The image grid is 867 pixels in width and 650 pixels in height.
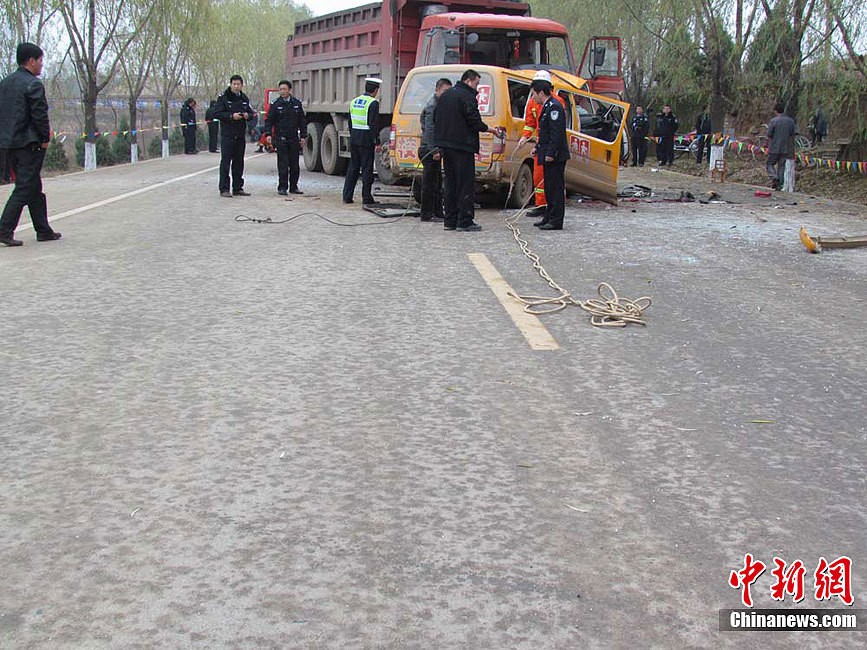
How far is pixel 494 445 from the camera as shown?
4.21 m

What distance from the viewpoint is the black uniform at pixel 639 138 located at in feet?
106

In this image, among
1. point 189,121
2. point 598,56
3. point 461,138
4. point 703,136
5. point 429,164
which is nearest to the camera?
point 461,138

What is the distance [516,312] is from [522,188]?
7.73m

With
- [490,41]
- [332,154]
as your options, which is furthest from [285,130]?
[332,154]

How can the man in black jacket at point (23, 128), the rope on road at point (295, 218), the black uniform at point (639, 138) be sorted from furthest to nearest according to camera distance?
the black uniform at point (639, 138)
the rope on road at point (295, 218)
the man in black jacket at point (23, 128)

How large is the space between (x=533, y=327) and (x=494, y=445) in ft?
7.81

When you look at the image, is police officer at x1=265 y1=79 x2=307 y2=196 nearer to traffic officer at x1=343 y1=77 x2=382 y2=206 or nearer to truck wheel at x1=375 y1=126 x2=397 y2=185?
traffic officer at x1=343 y1=77 x2=382 y2=206

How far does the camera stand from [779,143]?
68.0 ft

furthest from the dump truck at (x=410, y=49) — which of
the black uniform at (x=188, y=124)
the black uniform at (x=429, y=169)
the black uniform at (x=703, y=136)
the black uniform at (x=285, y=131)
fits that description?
the black uniform at (x=188, y=124)

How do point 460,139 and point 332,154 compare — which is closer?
point 460,139

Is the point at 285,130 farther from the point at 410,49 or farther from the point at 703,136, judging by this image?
the point at 703,136

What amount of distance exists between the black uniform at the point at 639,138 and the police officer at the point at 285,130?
18430mm

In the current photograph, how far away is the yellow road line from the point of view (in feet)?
20.1

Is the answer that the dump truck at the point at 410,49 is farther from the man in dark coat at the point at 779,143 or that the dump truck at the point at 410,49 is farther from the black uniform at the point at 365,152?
the man in dark coat at the point at 779,143
